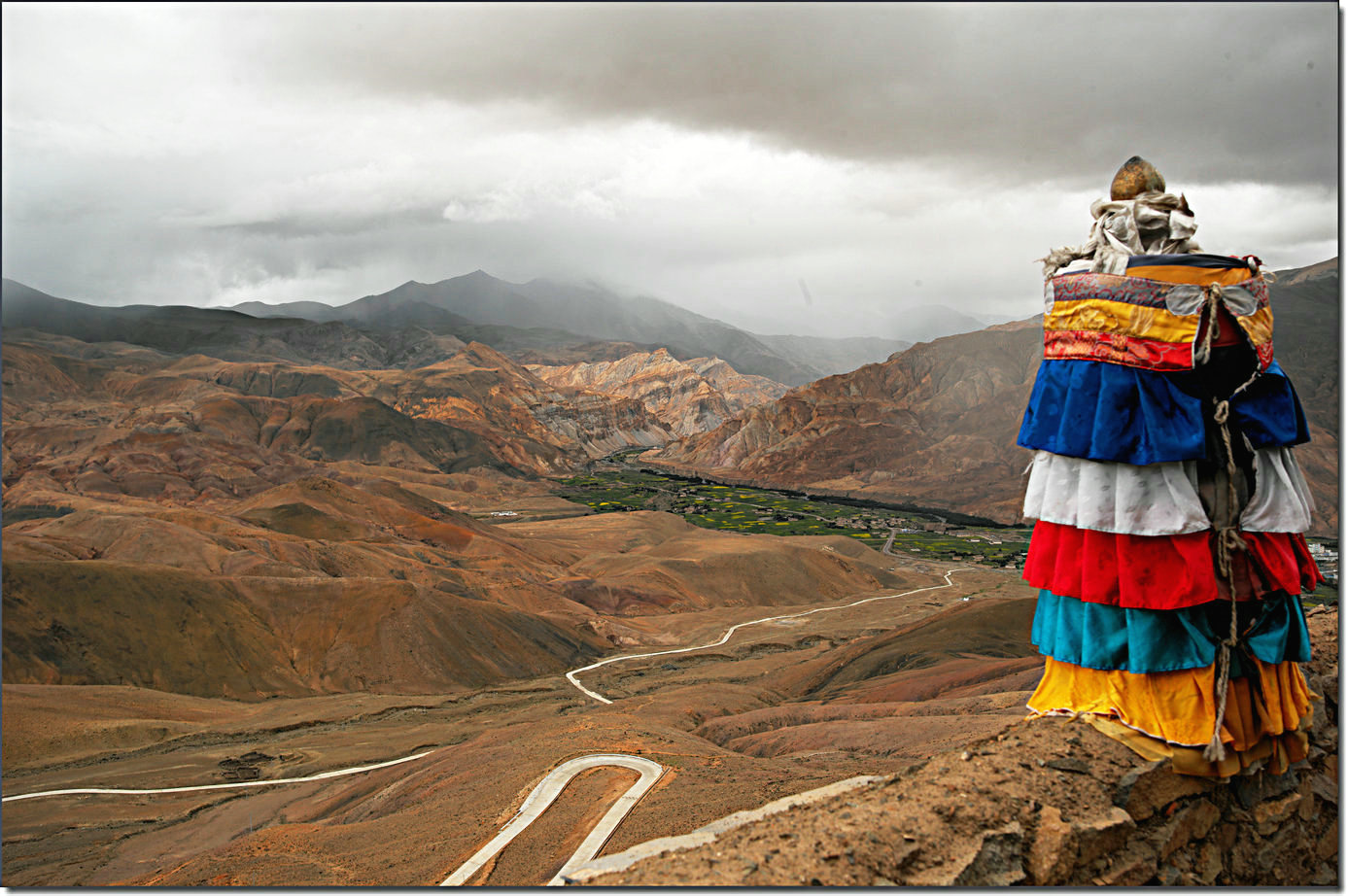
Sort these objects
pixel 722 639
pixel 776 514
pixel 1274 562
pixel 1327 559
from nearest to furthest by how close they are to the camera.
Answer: pixel 1274 562, pixel 722 639, pixel 1327 559, pixel 776 514

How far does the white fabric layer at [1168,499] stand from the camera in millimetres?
4242

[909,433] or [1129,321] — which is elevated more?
[1129,321]

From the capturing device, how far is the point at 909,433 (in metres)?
108

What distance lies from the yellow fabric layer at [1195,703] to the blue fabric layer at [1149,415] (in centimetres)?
123

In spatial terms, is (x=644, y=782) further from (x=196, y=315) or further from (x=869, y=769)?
(x=196, y=315)

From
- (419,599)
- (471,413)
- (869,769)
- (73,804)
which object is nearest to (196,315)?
(471,413)

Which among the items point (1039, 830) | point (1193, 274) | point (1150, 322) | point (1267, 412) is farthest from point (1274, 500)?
point (1039, 830)

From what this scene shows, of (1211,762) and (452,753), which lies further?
(452,753)

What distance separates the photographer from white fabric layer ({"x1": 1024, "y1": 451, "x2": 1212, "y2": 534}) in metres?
4.23

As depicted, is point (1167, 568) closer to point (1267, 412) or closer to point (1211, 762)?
point (1267, 412)

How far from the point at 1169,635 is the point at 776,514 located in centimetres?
7826

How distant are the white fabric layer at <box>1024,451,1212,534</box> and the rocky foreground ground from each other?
4.18 feet

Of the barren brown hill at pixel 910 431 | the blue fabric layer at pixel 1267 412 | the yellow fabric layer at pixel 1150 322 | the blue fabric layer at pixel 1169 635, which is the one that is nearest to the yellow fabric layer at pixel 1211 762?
the blue fabric layer at pixel 1169 635

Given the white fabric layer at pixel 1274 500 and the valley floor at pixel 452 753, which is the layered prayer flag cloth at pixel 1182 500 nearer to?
the white fabric layer at pixel 1274 500
